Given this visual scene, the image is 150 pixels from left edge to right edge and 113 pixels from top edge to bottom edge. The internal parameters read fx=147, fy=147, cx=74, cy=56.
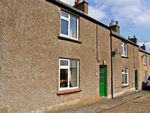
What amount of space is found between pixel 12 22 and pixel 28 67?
170cm

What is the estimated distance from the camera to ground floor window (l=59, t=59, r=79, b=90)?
6.90 metres

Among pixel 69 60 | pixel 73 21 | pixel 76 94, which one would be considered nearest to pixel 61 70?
pixel 69 60

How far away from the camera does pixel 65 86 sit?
7094mm

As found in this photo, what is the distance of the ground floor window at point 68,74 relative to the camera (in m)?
6.90

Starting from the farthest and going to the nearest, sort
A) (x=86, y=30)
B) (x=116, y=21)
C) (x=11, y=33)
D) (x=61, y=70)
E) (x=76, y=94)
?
(x=116, y=21), (x=86, y=30), (x=76, y=94), (x=61, y=70), (x=11, y=33)

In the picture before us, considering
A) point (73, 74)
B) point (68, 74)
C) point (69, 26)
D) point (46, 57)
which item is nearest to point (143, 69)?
point (73, 74)

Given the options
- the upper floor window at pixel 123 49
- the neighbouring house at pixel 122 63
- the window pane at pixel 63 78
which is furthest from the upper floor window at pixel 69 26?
the upper floor window at pixel 123 49

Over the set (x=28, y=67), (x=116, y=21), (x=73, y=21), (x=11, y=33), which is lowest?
(x=28, y=67)

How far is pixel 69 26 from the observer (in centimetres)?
735

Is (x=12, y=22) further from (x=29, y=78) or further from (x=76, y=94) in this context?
(x=76, y=94)

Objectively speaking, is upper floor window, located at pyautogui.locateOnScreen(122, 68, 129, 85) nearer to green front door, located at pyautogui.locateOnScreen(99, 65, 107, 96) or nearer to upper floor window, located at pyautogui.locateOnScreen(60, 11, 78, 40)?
green front door, located at pyautogui.locateOnScreen(99, 65, 107, 96)

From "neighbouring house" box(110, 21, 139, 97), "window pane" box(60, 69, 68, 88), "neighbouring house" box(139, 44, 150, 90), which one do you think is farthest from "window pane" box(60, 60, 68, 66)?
"neighbouring house" box(139, 44, 150, 90)

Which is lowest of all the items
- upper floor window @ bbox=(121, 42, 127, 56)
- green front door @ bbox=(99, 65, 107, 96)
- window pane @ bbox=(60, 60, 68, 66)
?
green front door @ bbox=(99, 65, 107, 96)

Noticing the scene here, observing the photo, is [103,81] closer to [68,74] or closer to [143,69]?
[68,74]
